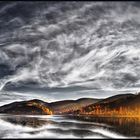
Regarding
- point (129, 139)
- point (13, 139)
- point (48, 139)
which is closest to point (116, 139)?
point (129, 139)

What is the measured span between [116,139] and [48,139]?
9.83 m

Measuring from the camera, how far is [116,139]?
152 feet

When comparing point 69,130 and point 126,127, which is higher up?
point 126,127

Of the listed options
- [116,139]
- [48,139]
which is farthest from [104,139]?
[48,139]

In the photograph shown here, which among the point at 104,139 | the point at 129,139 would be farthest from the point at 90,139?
the point at 129,139

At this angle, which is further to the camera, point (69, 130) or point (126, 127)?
point (126, 127)

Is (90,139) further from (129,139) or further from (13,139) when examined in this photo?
(13,139)

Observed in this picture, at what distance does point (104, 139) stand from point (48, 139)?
8.14 meters

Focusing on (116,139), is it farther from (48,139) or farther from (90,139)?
(48,139)

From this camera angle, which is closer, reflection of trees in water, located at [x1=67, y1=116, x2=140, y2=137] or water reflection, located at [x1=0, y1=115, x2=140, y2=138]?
water reflection, located at [x1=0, y1=115, x2=140, y2=138]

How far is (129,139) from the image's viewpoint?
4566 centimetres

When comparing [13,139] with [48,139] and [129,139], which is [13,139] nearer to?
[48,139]

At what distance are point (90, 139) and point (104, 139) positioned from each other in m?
2.34

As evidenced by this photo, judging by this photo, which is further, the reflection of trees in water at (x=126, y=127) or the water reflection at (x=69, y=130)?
the reflection of trees in water at (x=126, y=127)
